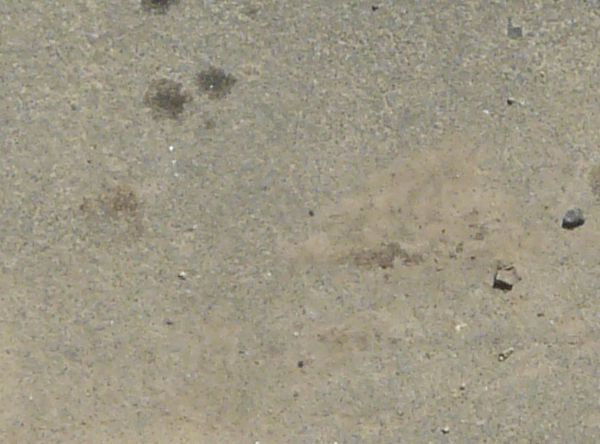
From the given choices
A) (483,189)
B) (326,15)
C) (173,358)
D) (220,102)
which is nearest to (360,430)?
(173,358)

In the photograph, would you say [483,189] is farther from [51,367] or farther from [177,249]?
[51,367]

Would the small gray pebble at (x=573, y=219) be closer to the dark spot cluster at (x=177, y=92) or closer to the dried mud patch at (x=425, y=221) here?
the dried mud patch at (x=425, y=221)

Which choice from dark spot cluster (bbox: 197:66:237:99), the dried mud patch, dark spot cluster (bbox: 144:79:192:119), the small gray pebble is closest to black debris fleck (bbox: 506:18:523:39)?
the dried mud patch

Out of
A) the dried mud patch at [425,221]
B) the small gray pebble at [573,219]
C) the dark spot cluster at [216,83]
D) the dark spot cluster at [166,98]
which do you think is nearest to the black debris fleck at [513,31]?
the dried mud patch at [425,221]

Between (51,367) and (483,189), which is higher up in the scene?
(483,189)

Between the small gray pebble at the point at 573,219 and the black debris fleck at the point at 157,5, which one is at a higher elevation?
the black debris fleck at the point at 157,5

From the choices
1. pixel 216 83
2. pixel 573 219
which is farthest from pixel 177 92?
pixel 573 219
